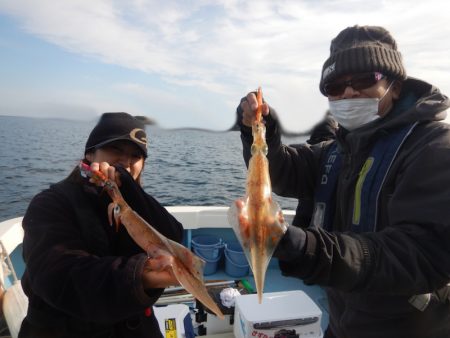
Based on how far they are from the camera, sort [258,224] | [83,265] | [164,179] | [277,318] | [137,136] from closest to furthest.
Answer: [258,224] < [83,265] < [137,136] < [277,318] < [164,179]

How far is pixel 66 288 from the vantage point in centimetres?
207

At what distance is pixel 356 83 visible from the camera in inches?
129

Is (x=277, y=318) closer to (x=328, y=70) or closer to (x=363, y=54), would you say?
(x=328, y=70)

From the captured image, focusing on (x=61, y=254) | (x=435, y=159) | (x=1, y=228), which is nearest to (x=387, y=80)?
(x=435, y=159)

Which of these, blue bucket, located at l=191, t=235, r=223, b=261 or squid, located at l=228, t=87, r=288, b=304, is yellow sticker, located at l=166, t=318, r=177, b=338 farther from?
squid, located at l=228, t=87, r=288, b=304

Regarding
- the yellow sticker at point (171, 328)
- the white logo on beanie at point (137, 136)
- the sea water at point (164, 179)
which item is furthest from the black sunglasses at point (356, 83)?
the sea water at point (164, 179)

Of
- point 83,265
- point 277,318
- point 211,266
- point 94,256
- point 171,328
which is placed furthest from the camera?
point 211,266

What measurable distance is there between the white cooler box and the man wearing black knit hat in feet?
6.80

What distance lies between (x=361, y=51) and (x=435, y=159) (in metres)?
1.32

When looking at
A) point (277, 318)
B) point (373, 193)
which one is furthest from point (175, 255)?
point (277, 318)

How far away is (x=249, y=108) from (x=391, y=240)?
1389mm

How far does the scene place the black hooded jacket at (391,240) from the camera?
1.91m

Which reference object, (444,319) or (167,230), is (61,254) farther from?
(444,319)

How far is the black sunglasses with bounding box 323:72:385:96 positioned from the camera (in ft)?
10.4
